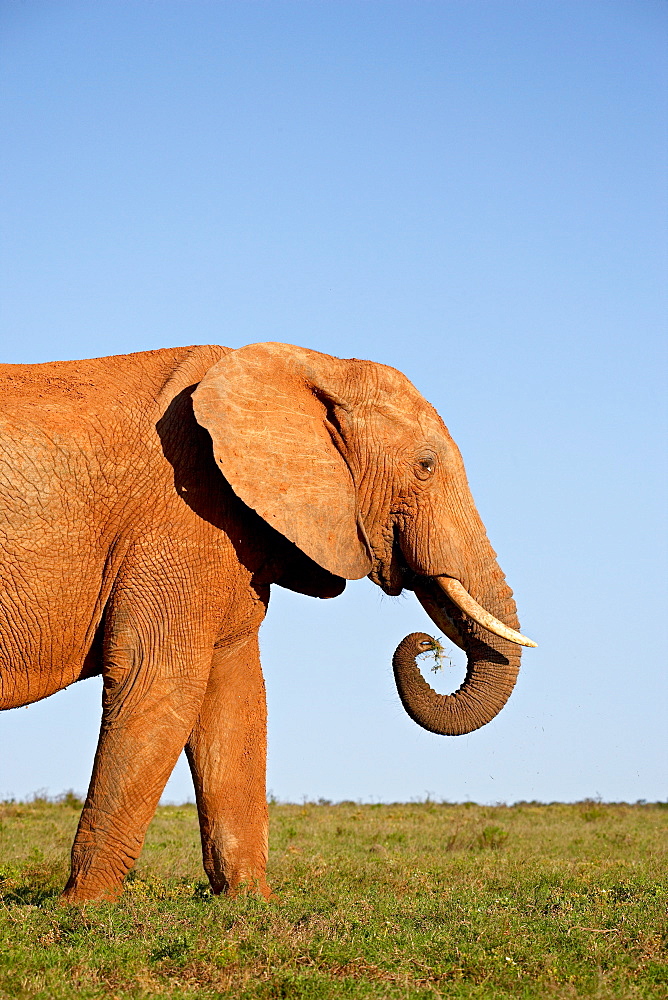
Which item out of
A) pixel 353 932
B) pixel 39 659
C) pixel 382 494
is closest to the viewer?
pixel 353 932

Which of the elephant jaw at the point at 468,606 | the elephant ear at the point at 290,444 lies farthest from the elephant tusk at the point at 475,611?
the elephant ear at the point at 290,444

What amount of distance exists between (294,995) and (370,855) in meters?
7.87

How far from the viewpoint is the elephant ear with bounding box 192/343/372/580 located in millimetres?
8422

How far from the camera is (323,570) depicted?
9102mm

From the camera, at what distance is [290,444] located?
8766 millimetres

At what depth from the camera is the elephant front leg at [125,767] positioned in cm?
805

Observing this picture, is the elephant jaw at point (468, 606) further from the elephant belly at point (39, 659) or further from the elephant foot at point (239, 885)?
the elephant belly at point (39, 659)

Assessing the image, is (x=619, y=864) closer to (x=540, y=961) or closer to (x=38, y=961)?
(x=540, y=961)

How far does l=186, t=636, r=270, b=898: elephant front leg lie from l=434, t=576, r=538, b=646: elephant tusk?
5.10 ft

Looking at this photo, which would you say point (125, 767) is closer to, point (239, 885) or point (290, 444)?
point (239, 885)

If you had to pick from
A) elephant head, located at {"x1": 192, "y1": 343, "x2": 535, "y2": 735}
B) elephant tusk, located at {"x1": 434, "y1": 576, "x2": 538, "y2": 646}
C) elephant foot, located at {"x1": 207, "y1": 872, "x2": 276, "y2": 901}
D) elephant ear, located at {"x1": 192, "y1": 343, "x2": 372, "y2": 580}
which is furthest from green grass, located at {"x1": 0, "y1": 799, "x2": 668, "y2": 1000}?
elephant ear, located at {"x1": 192, "y1": 343, "x2": 372, "y2": 580}

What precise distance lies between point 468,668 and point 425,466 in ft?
5.38

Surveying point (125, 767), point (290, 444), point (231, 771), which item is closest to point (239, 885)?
point (231, 771)

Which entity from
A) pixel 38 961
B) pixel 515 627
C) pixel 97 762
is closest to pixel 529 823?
pixel 515 627
